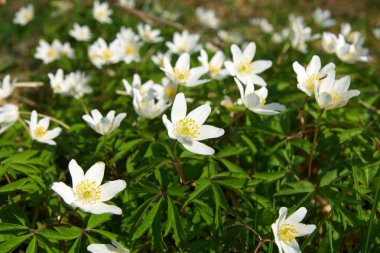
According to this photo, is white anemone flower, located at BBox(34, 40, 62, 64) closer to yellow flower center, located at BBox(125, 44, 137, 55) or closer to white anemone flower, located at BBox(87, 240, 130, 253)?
yellow flower center, located at BBox(125, 44, 137, 55)

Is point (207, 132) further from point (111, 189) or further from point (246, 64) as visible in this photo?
point (246, 64)

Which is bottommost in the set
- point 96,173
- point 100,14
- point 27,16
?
point 27,16

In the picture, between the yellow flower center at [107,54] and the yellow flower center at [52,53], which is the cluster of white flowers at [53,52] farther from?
the yellow flower center at [107,54]

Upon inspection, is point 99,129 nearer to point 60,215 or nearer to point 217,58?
point 60,215

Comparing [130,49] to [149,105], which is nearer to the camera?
[149,105]

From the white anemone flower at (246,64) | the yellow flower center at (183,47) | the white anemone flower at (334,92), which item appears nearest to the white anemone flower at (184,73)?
the white anemone flower at (246,64)

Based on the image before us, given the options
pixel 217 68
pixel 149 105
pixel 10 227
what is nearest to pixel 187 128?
pixel 149 105
